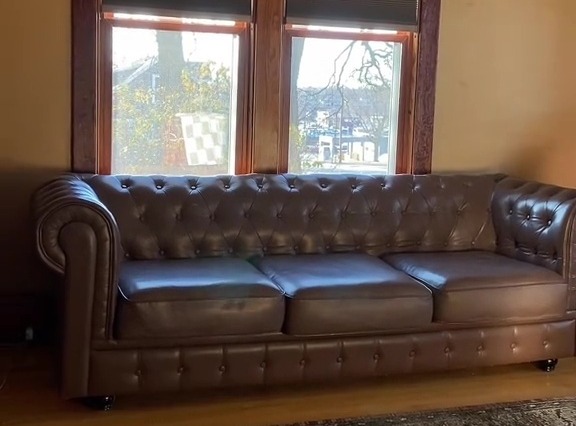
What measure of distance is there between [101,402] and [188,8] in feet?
5.79

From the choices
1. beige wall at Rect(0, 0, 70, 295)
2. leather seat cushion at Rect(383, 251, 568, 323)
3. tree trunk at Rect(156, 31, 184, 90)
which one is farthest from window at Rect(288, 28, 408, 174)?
beige wall at Rect(0, 0, 70, 295)

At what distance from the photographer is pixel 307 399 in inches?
119

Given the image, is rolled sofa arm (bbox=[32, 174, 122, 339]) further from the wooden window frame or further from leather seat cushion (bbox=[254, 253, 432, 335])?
the wooden window frame

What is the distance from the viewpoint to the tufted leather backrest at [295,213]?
10.8 ft

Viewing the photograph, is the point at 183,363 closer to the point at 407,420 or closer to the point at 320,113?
the point at 407,420

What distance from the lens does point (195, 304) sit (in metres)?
2.76

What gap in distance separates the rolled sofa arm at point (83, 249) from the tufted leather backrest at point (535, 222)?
1.83 m

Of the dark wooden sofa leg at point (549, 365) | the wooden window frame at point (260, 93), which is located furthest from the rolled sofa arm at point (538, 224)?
the wooden window frame at point (260, 93)

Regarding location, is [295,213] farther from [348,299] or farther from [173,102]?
[173,102]

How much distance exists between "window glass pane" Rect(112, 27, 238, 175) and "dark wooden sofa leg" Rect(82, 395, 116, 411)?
3.87 feet

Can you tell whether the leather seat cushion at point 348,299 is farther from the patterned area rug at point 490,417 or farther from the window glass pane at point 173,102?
the window glass pane at point 173,102

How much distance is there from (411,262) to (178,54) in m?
1.43

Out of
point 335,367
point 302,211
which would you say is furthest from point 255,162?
point 335,367

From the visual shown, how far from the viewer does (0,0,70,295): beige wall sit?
3.36m
